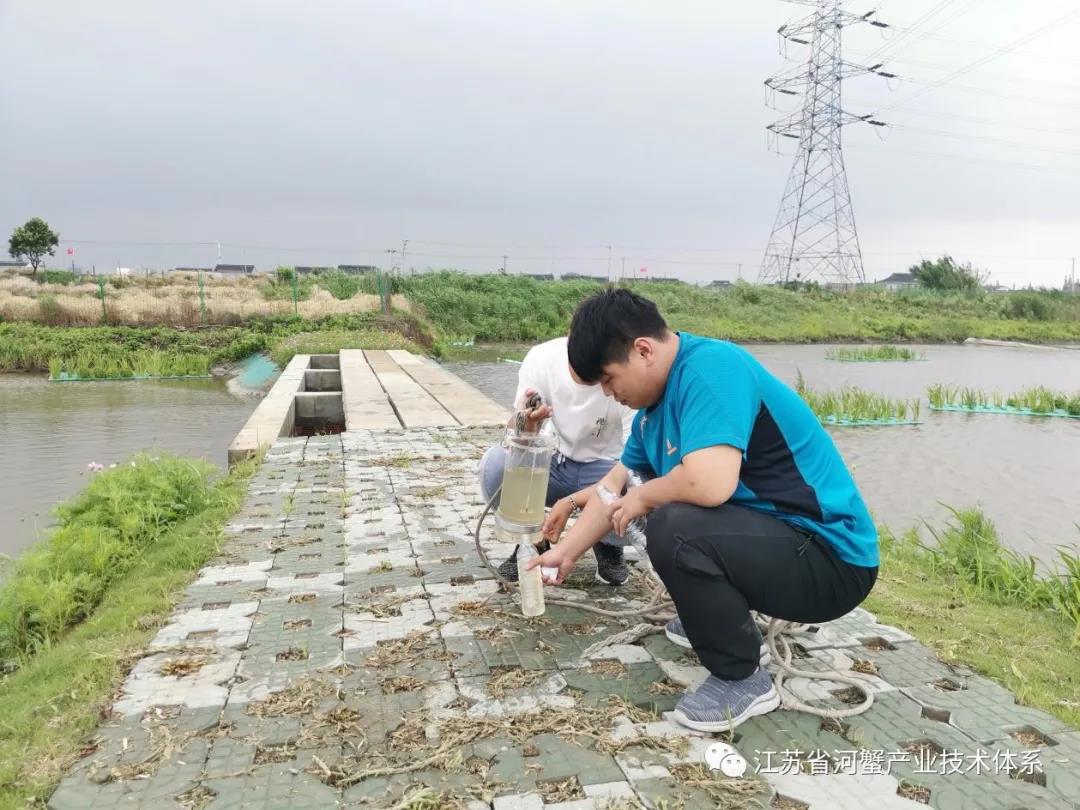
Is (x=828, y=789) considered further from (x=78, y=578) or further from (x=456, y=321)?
(x=456, y=321)

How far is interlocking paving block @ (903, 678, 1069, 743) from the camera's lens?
1.94 metres

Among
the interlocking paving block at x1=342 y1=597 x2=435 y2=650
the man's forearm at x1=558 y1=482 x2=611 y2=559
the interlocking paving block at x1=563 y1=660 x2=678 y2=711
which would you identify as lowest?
the interlocking paving block at x1=342 y1=597 x2=435 y2=650

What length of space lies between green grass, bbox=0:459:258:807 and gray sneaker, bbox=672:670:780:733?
1.48 m

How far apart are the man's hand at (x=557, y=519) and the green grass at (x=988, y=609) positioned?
125cm

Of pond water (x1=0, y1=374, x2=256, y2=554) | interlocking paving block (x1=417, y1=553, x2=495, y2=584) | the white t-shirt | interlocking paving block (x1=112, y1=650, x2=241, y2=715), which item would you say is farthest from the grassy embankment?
interlocking paving block (x1=112, y1=650, x2=241, y2=715)

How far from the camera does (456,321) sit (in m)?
24.7

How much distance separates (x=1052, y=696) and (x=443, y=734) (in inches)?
68.8

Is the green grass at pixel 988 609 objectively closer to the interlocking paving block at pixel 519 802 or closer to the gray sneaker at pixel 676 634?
the gray sneaker at pixel 676 634

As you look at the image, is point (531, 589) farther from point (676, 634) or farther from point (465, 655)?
point (676, 634)

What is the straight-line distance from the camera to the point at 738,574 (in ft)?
5.99

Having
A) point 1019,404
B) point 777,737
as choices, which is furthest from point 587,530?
point 1019,404

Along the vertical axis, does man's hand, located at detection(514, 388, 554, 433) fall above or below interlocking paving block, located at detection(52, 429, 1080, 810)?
above

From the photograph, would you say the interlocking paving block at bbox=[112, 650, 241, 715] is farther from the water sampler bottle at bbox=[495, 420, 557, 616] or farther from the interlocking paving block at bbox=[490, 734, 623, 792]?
the water sampler bottle at bbox=[495, 420, 557, 616]

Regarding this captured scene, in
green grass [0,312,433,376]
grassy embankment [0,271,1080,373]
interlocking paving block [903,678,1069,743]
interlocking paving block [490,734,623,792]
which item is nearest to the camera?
interlocking paving block [490,734,623,792]
